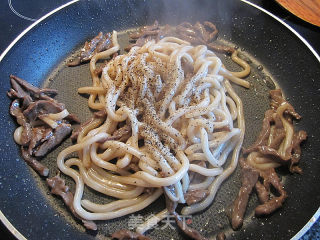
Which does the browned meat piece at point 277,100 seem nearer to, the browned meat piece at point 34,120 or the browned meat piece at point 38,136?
the browned meat piece at point 34,120

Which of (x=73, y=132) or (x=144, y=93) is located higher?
(x=144, y=93)

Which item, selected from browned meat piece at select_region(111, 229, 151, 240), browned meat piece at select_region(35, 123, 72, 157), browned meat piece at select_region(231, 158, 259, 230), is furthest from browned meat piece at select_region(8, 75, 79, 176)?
browned meat piece at select_region(231, 158, 259, 230)

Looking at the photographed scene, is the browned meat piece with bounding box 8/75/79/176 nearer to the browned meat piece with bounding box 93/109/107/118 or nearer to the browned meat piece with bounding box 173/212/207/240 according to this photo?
the browned meat piece with bounding box 93/109/107/118

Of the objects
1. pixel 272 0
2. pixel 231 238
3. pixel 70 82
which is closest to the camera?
pixel 231 238

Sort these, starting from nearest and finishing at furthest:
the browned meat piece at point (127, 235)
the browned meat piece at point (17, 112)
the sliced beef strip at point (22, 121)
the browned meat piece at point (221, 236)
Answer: the browned meat piece at point (127, 235) < the browned meat piece at point (221, 236) < the sliced beef strip at point (22, 121) < the browned meat piece at point (17, 112)

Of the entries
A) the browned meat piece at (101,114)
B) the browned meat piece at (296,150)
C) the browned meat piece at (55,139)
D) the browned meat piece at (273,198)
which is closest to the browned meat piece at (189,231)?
the browned meat piece at (273,198)

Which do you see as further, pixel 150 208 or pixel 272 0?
pixel 272 0

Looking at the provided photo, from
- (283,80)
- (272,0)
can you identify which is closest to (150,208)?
(283,80)

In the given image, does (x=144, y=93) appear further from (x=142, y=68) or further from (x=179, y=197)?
(x=179, y=197)
